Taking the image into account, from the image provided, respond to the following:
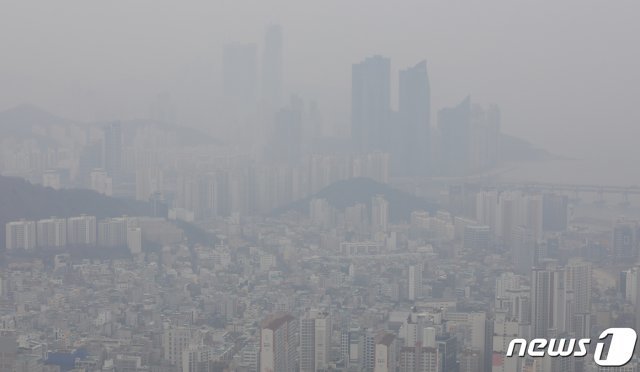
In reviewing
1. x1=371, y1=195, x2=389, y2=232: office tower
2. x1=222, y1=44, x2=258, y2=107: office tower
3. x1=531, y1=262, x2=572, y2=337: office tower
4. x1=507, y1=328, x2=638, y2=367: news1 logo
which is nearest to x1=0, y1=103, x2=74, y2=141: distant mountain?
x1=222, y1=44, x2=258, y2=107: office tower

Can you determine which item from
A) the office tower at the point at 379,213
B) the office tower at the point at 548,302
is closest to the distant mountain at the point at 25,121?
the office tower at the point at 379,213

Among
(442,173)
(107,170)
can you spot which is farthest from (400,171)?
(107,170)

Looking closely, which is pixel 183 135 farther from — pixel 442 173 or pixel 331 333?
pixel 331 333

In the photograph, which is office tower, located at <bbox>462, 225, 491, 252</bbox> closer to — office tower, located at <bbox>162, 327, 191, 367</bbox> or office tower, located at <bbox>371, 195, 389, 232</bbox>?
office tower, located at <bbox>371, 195, 389, 232</bbox>

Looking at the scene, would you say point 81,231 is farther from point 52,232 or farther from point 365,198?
point 365,198

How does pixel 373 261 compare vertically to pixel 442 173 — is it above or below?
below

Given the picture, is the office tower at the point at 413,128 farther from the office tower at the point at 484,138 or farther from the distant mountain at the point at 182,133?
the distant mountain at the point at 182,133
